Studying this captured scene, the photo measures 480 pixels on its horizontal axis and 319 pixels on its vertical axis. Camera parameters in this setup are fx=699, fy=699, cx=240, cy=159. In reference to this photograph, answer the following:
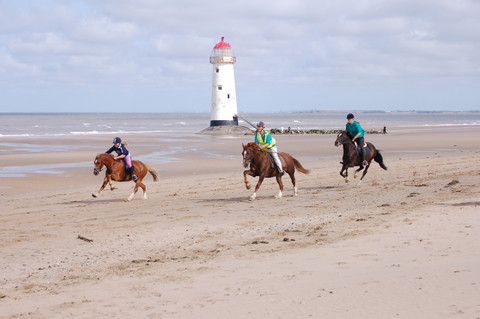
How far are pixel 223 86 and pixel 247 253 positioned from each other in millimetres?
53493

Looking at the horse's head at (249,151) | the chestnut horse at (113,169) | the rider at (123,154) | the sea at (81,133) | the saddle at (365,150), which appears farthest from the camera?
the sea at (81,133)

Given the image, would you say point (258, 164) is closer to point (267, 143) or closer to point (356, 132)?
point (267, 143)

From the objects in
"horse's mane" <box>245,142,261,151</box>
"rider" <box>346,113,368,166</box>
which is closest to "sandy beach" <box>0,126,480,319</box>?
"horse's mane" <box>245,142,261,151</box>

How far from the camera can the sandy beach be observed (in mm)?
6832

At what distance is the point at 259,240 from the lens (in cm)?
1059

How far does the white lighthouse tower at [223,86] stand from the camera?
62.4 metres

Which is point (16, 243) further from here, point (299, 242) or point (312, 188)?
point (312, 188)

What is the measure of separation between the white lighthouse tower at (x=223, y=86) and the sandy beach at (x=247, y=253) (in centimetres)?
4425

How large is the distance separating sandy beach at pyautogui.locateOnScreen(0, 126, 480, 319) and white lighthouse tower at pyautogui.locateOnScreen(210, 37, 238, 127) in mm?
44246

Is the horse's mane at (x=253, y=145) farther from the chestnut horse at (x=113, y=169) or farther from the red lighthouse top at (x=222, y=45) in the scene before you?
the red lighthouse top at (x=222, y=45)

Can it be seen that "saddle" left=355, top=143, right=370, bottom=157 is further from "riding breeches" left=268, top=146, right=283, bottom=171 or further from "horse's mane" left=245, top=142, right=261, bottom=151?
"horse's mane" left=245, top=142, right=261, bottom=151

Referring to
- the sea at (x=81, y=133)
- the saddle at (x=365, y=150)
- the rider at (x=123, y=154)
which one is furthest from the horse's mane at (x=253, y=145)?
the sea at (x=81, y=133)

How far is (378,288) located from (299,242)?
3.11 m

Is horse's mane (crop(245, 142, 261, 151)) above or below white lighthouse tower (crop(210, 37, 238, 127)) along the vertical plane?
below
